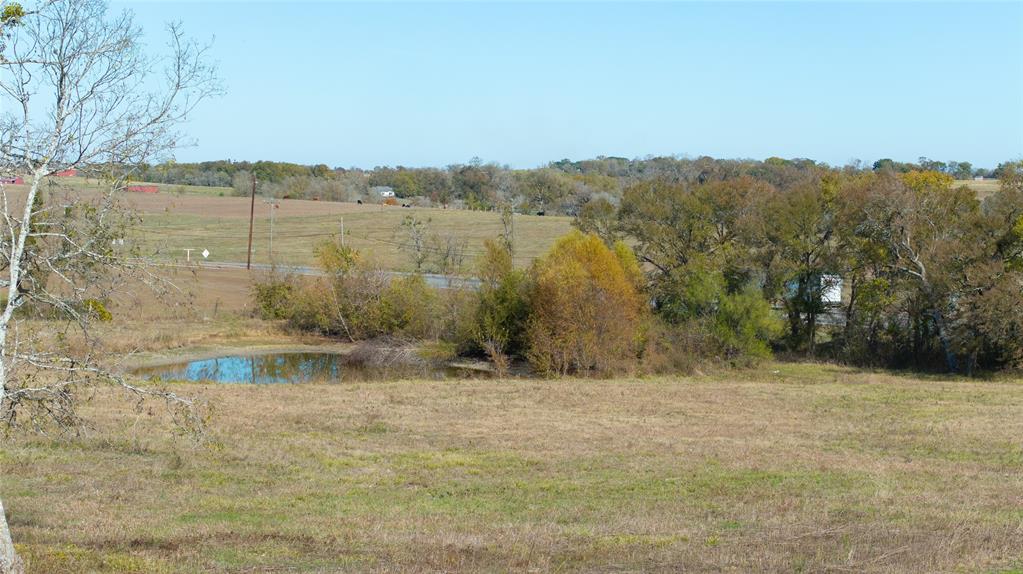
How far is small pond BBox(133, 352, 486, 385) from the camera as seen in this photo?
122 feet

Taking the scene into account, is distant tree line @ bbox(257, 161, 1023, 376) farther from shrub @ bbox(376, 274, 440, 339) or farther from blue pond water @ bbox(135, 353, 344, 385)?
blue pond water @ bbox(135, 353, 344, 385)

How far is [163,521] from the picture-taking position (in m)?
12.3

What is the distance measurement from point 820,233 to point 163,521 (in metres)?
37.6

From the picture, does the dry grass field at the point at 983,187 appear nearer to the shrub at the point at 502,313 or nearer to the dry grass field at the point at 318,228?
Answer: the shrub at the point at 502,313

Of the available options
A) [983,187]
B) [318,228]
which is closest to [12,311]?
[318,228]

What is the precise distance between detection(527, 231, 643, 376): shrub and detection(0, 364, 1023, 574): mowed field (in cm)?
901

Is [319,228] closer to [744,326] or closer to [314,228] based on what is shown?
[314,228]

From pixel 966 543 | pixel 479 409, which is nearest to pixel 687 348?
pixel 479 409

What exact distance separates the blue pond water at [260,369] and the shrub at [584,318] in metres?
8.47

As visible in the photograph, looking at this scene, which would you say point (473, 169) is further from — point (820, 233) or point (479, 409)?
point (479, 409)

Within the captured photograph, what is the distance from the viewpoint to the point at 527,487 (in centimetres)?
1569

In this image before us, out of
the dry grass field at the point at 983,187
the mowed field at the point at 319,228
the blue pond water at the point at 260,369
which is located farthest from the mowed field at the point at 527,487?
the mowed field at the point at 319,228

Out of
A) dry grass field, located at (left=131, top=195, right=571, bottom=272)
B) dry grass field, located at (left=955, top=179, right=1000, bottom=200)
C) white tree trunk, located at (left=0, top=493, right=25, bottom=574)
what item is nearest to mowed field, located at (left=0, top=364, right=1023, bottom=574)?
white tree trunk, located at (left=0, top=493, right=25, bottom=574)

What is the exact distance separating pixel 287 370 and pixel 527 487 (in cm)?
2612
